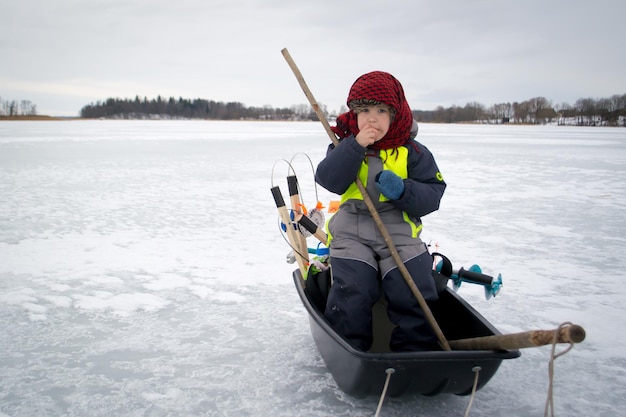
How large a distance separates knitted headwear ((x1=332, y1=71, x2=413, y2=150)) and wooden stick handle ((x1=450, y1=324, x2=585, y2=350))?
0.84m

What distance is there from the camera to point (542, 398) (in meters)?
1.80

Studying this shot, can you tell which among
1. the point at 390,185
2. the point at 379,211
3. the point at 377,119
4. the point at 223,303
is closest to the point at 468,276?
the point at 379,211

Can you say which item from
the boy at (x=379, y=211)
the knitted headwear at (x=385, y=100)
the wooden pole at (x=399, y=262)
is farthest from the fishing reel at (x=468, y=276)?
the knitted headwear at (x=385, y=100)

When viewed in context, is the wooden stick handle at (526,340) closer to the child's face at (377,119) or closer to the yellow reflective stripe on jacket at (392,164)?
the yellow reflective stripe on jacket at (392,164)

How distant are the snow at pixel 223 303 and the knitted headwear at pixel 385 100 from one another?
3.06ft

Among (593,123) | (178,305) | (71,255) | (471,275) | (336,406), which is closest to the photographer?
(336,406)

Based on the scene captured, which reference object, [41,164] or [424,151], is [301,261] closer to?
[424,151]

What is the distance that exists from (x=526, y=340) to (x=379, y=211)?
2.61 ft

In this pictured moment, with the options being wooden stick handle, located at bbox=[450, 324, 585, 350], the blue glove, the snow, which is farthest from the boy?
A: the snow

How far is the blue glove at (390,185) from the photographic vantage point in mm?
1777

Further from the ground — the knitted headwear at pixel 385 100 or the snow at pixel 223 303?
the knitted headwear at pixel 385 100

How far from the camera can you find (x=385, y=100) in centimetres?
181

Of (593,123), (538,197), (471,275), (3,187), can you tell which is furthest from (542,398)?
(593,123)

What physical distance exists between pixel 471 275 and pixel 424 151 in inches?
26.0
